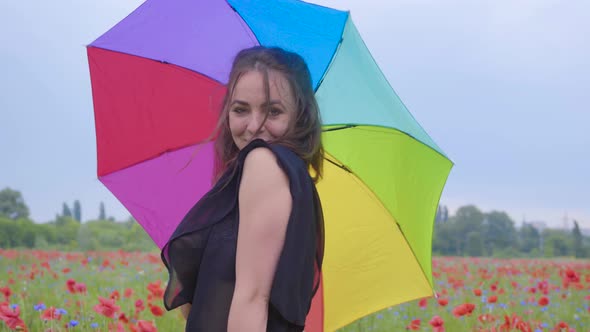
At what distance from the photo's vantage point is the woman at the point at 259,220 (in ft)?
5.13

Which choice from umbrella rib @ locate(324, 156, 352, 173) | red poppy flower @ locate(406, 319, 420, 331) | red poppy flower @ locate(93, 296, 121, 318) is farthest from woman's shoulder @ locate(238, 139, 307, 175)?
red poppy flower @ locate(406, 319, 420, 331)

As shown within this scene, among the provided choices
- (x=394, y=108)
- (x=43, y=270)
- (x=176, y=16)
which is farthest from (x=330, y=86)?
(x=43, y=270)

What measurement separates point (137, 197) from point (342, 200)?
100 centimetres

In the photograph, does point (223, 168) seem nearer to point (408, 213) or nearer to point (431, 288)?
point (408, 213)

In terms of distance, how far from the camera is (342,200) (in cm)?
288

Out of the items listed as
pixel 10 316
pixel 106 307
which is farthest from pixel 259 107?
pixel 10 316

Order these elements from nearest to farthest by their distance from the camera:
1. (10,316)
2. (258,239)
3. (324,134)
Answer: (258,239) < (324,134) < (10,316)

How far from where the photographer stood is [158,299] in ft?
16.7

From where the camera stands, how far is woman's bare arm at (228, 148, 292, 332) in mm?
1540

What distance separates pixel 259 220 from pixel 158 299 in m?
3.79

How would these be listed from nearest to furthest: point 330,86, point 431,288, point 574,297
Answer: point 330,86 → point 431,288 → point 574,297

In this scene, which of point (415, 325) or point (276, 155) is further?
point (415, 325)

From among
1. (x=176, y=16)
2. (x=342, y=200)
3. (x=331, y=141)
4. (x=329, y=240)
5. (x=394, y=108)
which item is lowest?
(x=329, y=240)

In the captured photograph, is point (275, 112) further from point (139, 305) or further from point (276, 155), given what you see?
point (139, 305)
